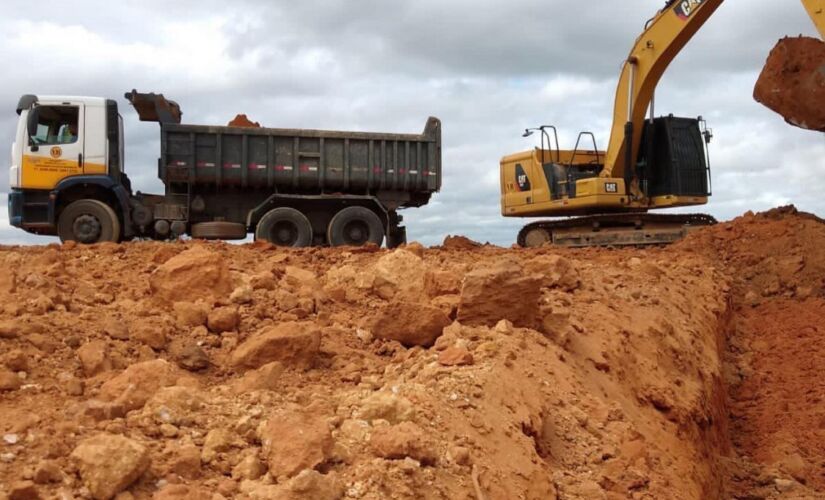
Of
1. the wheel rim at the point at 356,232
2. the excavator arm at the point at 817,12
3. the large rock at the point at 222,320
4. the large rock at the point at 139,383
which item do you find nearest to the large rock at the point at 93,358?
the large rock at the point at 139,383

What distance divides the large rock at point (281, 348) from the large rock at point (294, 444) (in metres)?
1.10

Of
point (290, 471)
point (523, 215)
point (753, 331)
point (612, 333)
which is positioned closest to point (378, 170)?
point (523, 215)

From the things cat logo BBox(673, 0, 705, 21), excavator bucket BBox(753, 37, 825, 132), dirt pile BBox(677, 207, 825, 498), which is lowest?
dirt pile BBox(677, 207, 825, 498)

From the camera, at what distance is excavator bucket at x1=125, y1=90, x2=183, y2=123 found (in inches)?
555

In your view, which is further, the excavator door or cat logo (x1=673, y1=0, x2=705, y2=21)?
the excavator door

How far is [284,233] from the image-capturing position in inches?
576

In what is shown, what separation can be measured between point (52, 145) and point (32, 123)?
45 centimetres

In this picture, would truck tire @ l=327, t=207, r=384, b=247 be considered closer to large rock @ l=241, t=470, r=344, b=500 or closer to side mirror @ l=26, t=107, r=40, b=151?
side mirror @ l=26, t=107, r=40, b=151

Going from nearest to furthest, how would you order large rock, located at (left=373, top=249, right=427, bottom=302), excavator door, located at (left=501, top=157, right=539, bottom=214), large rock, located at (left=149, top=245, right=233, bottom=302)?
1. large rock, located at (left=149, top=245, right=233, bottom=302)
2. large rock, located at (left=373, top=249, right=427, bottom=302)
3. excavator door, located at (left=501, top=157, right=539, bottom=214)

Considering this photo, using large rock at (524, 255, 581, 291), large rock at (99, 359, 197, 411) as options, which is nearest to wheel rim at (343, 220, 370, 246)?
large rock at (524, 255, 581, 291)

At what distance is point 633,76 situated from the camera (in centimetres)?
1559

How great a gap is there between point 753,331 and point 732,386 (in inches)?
68.2

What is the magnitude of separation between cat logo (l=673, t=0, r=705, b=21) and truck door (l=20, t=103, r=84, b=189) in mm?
10567

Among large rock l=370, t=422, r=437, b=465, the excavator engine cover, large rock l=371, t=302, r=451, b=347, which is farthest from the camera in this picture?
the excavator engine cover
